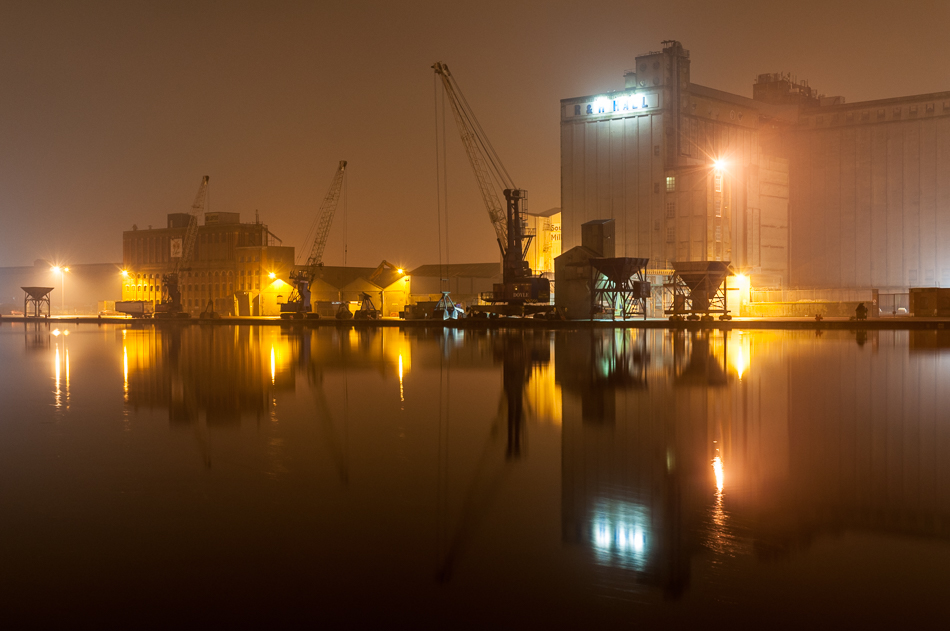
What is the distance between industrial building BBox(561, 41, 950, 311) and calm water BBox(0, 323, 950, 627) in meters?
70.2

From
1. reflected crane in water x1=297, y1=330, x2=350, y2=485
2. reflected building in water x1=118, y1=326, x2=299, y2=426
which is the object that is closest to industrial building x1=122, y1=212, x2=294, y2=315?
reflected building in water x1=118, y1=326, x2=299, y2=426

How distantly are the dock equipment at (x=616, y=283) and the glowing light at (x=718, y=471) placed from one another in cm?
5962

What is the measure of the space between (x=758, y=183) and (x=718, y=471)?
86.3 metres

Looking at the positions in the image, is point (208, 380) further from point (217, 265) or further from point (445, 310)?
point (217, 265)

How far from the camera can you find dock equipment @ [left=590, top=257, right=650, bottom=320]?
72375 millimetres

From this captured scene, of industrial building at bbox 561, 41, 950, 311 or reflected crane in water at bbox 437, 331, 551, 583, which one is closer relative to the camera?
reflected crane in water at bbox 437, 331, 551, 583

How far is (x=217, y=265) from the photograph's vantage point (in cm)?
11938

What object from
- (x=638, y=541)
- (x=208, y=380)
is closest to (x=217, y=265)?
(x=208, y=380)

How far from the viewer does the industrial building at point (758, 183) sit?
88688mm

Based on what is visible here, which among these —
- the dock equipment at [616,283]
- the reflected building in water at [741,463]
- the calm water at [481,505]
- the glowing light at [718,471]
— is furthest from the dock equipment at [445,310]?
the glowing light at [718,471]

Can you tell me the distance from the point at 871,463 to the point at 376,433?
752 centimetres

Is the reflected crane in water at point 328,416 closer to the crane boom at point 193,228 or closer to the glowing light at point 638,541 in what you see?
the glowing light at point 638,541

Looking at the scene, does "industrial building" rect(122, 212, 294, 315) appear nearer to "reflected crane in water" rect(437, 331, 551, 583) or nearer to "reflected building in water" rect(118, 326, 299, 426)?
"reflected building in water" rect(118, 326, 299, 426)

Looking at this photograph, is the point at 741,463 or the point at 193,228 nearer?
the point at 741,463
